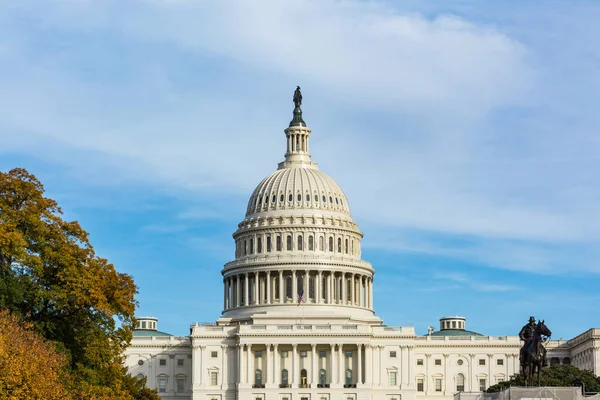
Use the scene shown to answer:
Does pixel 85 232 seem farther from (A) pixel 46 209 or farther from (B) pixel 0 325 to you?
(B) pixel 0 325

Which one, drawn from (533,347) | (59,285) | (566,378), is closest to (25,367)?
(59,285)

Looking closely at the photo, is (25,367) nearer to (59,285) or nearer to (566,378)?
(59,285)

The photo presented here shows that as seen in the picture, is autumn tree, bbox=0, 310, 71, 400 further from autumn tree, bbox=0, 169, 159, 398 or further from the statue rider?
the statue rider

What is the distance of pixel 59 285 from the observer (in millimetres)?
110125

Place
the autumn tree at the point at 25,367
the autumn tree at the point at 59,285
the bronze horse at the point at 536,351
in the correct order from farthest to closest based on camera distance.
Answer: the autumn tree at the point at 59,285
the bronze horse at the point at 536,351
the autumn tree at the point at 25,367

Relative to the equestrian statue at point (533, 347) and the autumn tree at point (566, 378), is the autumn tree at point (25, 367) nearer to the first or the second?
the equestrian statue at point (533, 347)

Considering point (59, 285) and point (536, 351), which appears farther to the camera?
point (59, 285)

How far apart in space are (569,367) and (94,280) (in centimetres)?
9369

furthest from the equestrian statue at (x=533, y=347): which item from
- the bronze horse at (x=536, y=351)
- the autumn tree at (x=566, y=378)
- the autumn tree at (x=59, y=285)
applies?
the autumn tree at (x=566, y=378)

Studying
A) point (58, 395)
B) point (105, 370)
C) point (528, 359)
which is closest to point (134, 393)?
point (105, 370)

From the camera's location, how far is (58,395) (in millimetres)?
91750

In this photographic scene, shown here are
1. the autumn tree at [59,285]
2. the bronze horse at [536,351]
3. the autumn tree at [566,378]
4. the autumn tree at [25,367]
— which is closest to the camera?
the autumn tree at [25,367]

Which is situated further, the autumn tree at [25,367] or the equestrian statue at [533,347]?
the equestrian statue at [533,347]

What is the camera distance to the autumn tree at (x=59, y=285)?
355ft
